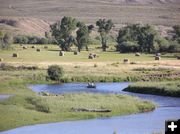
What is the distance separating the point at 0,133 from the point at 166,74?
37596 mm

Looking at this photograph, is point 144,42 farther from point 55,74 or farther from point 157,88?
point 157,88

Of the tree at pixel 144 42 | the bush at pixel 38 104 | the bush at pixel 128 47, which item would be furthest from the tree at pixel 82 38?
the bush at pixel 38 104

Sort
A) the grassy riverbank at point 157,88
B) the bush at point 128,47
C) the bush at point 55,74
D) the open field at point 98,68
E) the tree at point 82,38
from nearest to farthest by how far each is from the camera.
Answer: the grassy riverbank at point 157,88
the bush at point 55,74
the open field at point 98,68
the bush at point 128,47
the tree at point 82,38

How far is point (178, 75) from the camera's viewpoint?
214 ft

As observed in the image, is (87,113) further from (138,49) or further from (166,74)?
(138,49)

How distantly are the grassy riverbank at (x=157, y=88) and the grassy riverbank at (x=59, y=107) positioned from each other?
23.8 feet

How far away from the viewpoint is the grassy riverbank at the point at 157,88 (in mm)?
50412

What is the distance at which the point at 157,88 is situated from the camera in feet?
172

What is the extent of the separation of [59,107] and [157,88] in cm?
1659

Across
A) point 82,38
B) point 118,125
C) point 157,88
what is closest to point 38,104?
point 118,125

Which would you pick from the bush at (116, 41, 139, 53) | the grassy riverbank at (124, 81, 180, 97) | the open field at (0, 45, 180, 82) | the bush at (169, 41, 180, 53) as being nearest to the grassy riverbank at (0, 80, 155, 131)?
the grassy riverbank at (124, 81, 180, 97)

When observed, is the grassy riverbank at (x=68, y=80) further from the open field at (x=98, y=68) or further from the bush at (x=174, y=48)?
the bush at (x=174, y=48)

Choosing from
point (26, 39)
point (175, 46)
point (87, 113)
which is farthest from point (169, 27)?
point (87, 113)

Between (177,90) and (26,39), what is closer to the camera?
(177,90)
